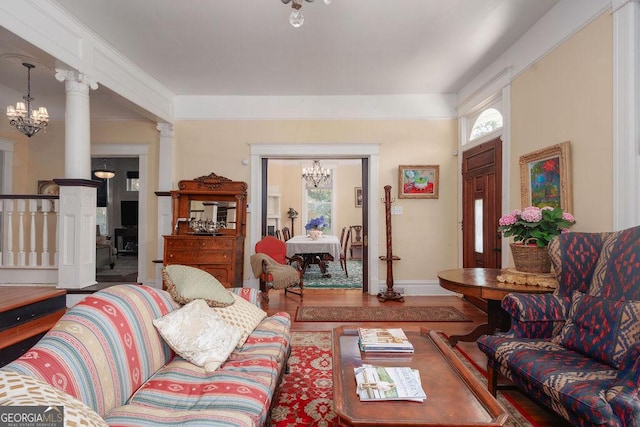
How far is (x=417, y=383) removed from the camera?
58.8 inches

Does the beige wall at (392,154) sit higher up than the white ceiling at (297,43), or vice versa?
the white ceiling at (297,43)

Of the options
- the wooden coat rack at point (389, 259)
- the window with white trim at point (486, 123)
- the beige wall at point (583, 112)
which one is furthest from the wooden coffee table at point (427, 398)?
the window with white trim at point (486, 123)

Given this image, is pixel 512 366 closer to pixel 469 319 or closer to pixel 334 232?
pixel 469 319

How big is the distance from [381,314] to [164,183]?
12.0ft

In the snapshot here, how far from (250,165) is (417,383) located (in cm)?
414

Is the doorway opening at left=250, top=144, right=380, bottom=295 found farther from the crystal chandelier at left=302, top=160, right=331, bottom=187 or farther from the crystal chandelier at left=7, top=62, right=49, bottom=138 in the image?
the crystal chandelier at left=302, top=160, right=331, bottom=187

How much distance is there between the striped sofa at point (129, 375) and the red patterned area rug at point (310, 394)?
41 cm

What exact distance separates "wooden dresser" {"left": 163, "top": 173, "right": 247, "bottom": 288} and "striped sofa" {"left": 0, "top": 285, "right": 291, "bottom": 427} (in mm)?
2579

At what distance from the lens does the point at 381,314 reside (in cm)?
398

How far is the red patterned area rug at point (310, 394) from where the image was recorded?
6.30ft

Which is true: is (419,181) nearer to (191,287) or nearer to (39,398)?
(191,287)

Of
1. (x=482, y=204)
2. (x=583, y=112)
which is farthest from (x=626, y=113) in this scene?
(x=482, y=204)

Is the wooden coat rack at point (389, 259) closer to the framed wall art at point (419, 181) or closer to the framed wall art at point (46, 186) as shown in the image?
the framed wall art at point (419, 181)

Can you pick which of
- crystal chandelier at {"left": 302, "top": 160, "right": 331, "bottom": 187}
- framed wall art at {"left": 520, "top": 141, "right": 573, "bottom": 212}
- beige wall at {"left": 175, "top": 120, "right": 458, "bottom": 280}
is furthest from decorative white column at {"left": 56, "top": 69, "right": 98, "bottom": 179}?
crystal chandelier at {"left": 302, "top": 160, "right": 331, "bottom": 187}
